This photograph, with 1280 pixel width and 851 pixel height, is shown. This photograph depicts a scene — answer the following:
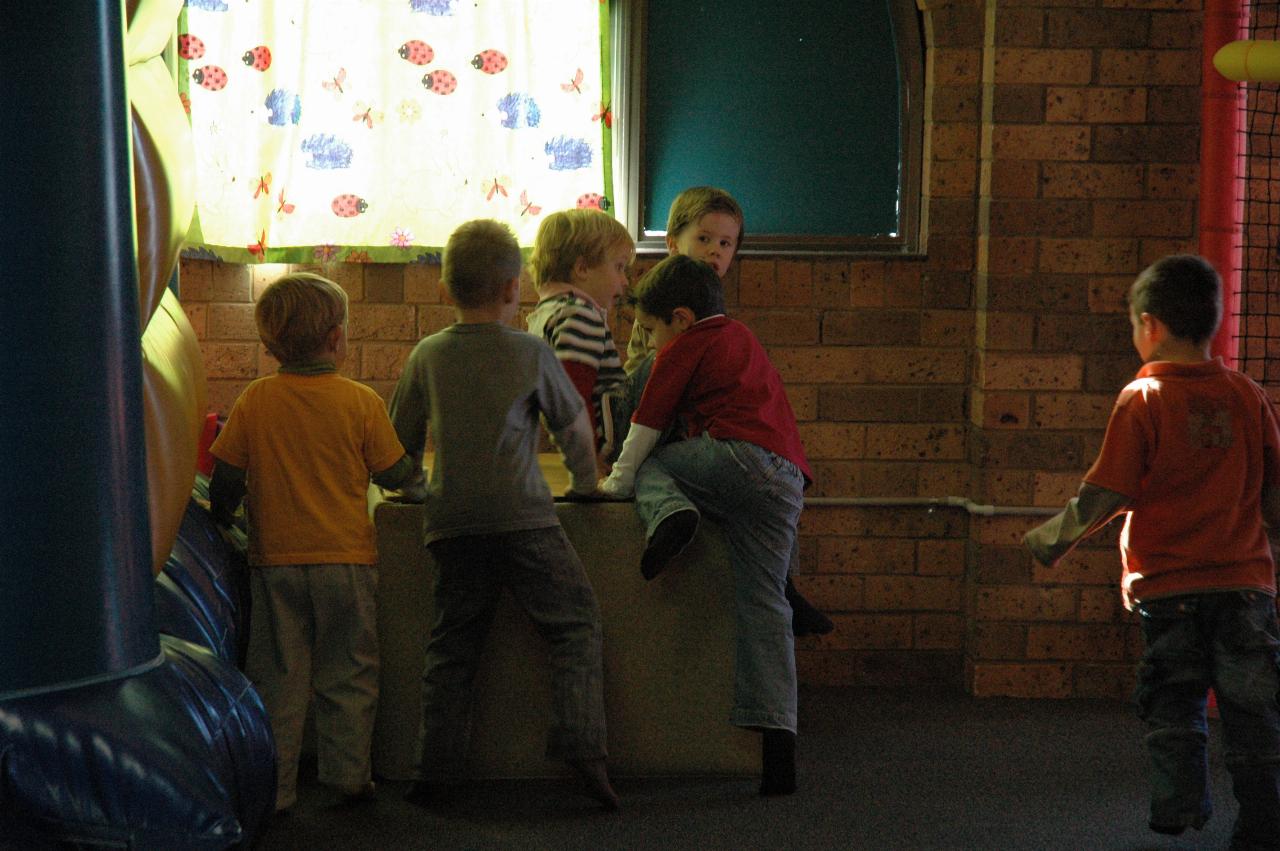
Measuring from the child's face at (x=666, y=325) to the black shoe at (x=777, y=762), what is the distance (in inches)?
34.3

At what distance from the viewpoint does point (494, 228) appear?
2742 millimetres

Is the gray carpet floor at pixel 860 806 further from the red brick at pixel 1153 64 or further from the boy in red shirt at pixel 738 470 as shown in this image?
the red brick at pixel 1153 64

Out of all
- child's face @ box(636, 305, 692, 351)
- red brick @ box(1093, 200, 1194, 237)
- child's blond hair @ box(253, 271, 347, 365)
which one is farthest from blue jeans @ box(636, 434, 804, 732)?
red brick @ box(1093, 200, 1194, 237)

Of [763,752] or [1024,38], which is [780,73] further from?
[763,752]

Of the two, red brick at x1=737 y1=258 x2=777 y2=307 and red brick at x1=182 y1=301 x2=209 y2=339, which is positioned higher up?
red brick at x1=737 y1=258 x2=777 y2=307

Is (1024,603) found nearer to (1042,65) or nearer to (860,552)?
(860,552)

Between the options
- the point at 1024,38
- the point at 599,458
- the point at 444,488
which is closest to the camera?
the point at 444,488

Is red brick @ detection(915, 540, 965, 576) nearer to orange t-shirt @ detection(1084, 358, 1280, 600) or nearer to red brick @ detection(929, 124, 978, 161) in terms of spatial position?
red brick @ detection(929, 124, 978, 161)

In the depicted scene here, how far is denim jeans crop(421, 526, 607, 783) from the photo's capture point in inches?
108

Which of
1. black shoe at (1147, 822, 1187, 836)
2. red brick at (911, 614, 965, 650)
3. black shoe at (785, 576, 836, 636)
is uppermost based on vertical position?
black shoe at (785, 576, 836, 636)

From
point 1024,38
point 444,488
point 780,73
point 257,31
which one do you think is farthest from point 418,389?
point 1024,38

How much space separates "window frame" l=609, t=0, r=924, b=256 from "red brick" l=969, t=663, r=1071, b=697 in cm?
118

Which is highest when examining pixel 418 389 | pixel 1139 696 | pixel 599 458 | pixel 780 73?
pixel 780 73

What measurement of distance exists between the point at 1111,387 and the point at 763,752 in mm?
1475
